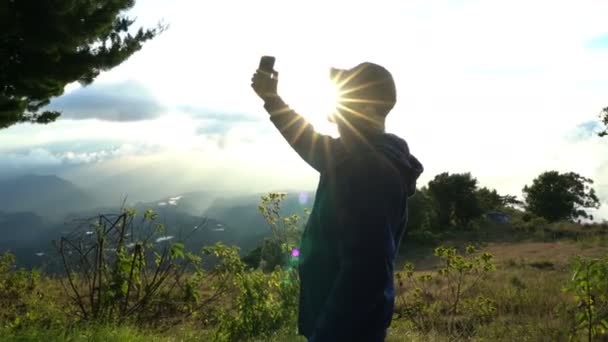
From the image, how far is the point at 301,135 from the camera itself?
66.4 inches

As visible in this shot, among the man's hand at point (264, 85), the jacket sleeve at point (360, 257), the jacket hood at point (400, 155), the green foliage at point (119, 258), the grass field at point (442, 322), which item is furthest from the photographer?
the green foliage at point (119, 258)

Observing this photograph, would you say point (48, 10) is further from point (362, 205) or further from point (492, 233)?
point (492, 233)

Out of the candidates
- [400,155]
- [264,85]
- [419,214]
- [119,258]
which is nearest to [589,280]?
[400,155]

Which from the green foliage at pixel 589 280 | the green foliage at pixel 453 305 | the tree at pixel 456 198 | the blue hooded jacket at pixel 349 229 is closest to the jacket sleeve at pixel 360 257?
the blue hooded jacket at pixel 349 229

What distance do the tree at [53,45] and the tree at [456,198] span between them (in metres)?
26.2

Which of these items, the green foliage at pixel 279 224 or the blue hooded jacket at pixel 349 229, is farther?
the green foliage at pixel 279 224

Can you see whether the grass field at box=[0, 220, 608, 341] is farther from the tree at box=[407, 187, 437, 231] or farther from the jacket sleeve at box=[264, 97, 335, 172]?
the tree at box=[407, 187, 437, 231]

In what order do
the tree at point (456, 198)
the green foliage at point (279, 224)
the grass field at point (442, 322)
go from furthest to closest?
the tree at point (456, 198) < the green foliage at point (279, 224) < the grass field at point (442, 322)

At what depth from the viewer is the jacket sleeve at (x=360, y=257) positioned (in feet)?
4.69

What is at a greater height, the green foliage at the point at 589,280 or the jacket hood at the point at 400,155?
the jacket hood at the point at 400,155

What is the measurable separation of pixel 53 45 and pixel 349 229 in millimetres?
5929

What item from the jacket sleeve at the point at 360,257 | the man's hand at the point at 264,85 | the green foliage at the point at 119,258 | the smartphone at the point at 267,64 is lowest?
the green foliage at the point at 119,258

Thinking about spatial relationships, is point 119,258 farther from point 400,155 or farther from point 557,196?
point 557,196

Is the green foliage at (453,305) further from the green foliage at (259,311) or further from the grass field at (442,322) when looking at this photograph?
the green foliage at (259,311)
